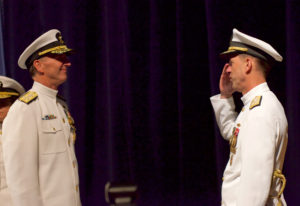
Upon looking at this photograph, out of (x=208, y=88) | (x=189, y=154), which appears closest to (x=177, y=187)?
(x=189, y=154)

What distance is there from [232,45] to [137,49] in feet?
2.98

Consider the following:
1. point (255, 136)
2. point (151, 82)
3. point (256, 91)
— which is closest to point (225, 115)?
point (256, 91)

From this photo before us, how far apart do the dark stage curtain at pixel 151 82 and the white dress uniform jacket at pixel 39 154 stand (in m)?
0.78

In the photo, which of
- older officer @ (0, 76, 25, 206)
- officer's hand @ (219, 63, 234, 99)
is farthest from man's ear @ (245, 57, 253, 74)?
older officer @ (0, 76, 25, 206)

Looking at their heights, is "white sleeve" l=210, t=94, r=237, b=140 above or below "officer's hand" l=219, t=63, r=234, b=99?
below

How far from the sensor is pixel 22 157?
136cm

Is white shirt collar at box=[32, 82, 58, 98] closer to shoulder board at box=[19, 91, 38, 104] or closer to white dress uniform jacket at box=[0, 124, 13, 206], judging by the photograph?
shoulder board at box=[19, 91, 38, 104]

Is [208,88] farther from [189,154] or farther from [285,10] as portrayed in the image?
[285,10]

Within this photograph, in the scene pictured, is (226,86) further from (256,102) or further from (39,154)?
(39,154)

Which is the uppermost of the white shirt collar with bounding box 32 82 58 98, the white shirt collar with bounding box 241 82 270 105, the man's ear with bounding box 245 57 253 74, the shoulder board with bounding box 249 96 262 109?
the man's ear with bounding box 245 57 253 74

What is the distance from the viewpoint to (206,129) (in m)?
2.22

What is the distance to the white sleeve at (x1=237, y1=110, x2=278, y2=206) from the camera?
1.19 m

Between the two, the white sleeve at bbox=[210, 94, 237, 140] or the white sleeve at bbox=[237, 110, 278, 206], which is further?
the white sleeve at bbox=[210, 94, 237, 140]

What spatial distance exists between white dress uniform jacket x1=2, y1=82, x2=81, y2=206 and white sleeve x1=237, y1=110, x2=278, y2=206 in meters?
0.68
